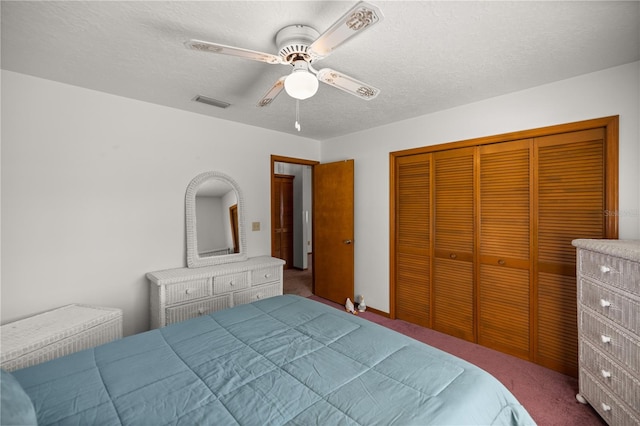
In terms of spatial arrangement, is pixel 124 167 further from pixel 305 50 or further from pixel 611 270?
pixel 611 270

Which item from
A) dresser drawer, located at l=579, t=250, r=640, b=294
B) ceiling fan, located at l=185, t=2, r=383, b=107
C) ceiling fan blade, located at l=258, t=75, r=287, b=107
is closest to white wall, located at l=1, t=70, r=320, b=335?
ceiling fan blade, located at l=258, t=75, r=287, b=107

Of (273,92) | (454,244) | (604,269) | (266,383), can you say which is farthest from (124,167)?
(604,269)

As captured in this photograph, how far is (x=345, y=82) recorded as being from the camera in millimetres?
1746

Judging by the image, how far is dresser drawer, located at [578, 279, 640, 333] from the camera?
151cm

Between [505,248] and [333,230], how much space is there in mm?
2092

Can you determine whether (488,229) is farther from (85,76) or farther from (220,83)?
(85,76)

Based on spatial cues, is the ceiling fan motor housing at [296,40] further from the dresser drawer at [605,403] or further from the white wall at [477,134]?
the dresser drawer at [605,403]

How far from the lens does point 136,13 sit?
4.81 ft

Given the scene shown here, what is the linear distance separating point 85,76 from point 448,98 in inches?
121

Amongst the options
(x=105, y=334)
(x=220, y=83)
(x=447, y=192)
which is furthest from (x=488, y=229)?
(x=105, y=334)

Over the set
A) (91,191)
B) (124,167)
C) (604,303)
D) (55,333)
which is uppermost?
(124,167)

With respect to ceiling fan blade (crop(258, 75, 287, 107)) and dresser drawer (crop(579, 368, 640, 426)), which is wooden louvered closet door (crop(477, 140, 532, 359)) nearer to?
dresser drawer (crop(579, 368, 640, 426))

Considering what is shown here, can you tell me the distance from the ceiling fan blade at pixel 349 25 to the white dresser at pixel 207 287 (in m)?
2.28

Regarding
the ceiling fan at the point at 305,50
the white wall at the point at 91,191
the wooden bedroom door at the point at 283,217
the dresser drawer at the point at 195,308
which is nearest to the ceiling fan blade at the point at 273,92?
the ceiling fan at the point at 305,50
